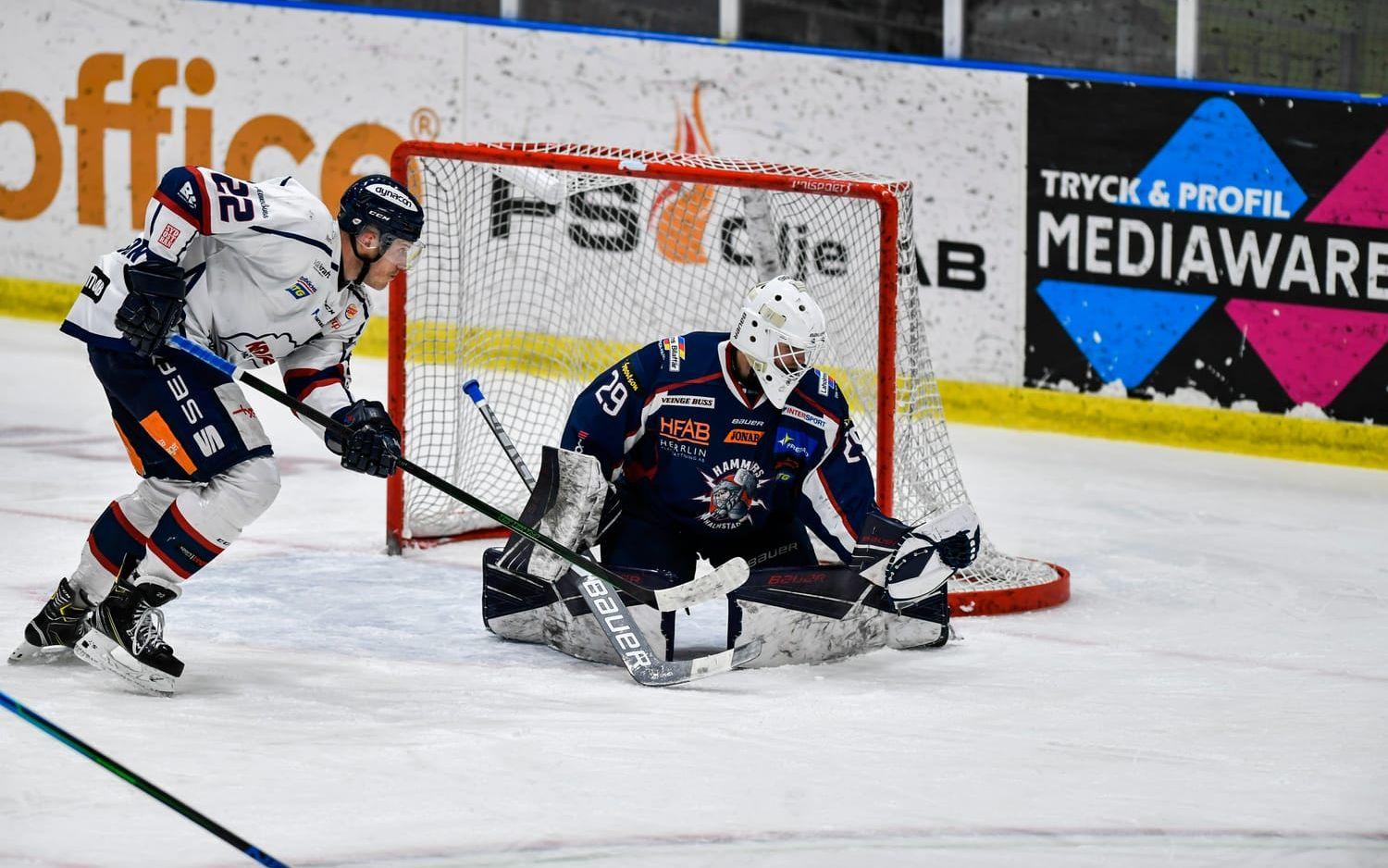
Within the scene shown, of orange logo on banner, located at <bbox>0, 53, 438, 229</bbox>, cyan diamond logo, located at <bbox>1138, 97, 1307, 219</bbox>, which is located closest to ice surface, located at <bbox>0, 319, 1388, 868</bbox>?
cyan diamond logo, located at <bbox>1138, 97, 1307, 219</bbox>

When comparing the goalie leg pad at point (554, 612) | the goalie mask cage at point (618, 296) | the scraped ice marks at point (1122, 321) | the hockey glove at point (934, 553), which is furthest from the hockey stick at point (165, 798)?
the scraped ice marks at point (1122, 321)

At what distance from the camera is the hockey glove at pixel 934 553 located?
4512 mm

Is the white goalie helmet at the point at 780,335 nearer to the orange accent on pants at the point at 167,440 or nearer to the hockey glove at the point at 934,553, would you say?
the hockey glove at the point at 934,553

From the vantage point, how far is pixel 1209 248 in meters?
6.80

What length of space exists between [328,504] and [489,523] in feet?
1.77

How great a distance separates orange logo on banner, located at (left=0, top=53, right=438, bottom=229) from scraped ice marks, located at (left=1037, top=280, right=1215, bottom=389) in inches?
104

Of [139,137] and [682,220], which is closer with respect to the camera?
[682,220]

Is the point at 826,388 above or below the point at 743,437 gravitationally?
above

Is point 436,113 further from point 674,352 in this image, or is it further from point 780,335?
point 780,335

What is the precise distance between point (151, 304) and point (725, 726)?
1.35 m

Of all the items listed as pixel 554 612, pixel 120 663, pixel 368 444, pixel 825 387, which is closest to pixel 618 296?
pixel 825 387

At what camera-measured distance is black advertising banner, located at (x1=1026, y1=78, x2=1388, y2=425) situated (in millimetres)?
6602

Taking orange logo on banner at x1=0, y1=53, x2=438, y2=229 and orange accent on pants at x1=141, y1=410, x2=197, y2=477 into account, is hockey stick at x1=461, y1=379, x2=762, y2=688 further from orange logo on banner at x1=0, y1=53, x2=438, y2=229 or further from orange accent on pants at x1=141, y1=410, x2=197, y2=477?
orange logo on banner at x1=0, y1=53, x2=438, y2=229

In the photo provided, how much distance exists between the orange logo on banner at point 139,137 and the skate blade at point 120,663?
163 inches
